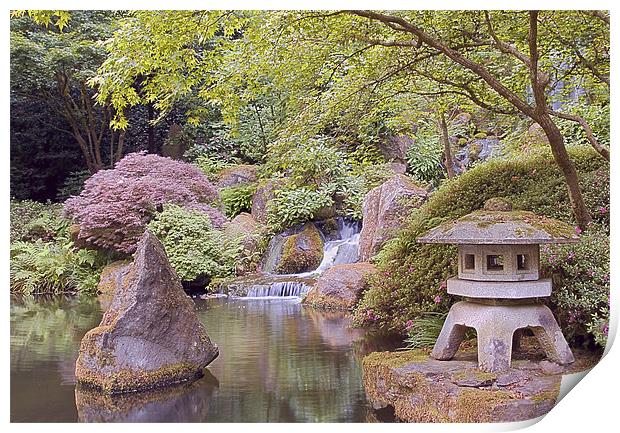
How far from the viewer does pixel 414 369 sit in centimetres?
396

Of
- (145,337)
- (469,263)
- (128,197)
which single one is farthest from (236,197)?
(469,263)

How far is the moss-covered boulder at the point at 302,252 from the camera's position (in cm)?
702

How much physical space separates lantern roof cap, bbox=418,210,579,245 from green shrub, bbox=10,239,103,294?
3092 millimetres

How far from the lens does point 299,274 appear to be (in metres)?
7.02

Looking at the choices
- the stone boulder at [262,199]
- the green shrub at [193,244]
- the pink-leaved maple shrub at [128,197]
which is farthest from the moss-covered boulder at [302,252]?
the pink-leaved maple shrub at [128,197]

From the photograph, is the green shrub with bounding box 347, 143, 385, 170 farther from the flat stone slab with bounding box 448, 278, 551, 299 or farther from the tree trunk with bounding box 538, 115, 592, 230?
the flat stone slab with bounding box 448, 278, 551, 299

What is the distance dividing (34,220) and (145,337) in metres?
1.55

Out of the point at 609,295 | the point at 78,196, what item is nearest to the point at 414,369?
the point at 609,295

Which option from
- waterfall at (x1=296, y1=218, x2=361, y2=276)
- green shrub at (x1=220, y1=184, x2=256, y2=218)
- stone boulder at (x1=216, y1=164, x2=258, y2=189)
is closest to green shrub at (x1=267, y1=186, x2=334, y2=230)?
waterfall at (x1=296, y1=218, x2=361, y2=276)

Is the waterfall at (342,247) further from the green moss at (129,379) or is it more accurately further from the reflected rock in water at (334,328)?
the green moss at (129,379)

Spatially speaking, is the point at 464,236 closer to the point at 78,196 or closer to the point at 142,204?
the point at 142,204

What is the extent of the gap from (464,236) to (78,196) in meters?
3.20

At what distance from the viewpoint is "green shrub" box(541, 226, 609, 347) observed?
4.09 m

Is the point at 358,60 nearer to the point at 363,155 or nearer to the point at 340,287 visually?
the point at 363,155
